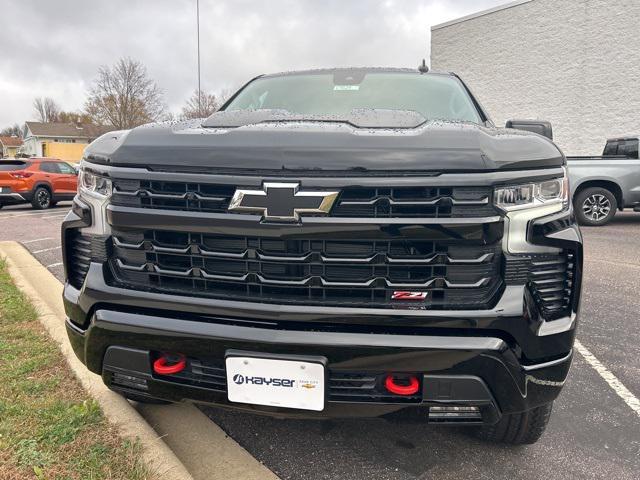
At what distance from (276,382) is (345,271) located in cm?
44

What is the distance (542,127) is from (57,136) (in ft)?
234

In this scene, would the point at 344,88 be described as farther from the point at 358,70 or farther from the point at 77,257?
the point at 77,257

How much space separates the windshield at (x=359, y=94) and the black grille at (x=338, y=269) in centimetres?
123

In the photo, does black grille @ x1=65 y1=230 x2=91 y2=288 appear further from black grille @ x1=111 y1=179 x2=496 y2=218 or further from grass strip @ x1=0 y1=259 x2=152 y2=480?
black grille @ x1=111 y1=179 x2=496 y2=218

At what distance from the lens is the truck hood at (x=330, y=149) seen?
1567 millimetres

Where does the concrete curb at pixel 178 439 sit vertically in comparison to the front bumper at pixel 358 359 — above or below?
below

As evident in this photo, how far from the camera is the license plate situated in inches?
62.9

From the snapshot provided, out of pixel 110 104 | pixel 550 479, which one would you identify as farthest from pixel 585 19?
pixel 110 104

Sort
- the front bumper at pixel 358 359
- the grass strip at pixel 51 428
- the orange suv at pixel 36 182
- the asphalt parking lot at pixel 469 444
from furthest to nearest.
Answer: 1. the orange suv at pixel 36 182
2. the asphalt parking lot at pixel 469 444
3. the grass strip at pixel 51 428
4. the front bumper at pixel 358 359

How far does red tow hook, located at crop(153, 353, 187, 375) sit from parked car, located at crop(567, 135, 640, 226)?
29.2 ft

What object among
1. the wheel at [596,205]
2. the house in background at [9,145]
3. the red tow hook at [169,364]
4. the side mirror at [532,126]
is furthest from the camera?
the house in background at [9,145]

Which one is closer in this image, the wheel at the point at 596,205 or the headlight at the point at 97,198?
the headlight at the point at 97,198

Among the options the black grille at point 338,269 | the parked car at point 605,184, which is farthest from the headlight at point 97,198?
the parked car at point 605,184

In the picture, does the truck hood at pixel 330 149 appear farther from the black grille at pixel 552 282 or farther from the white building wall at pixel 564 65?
the white building wall at pixel 564 65
